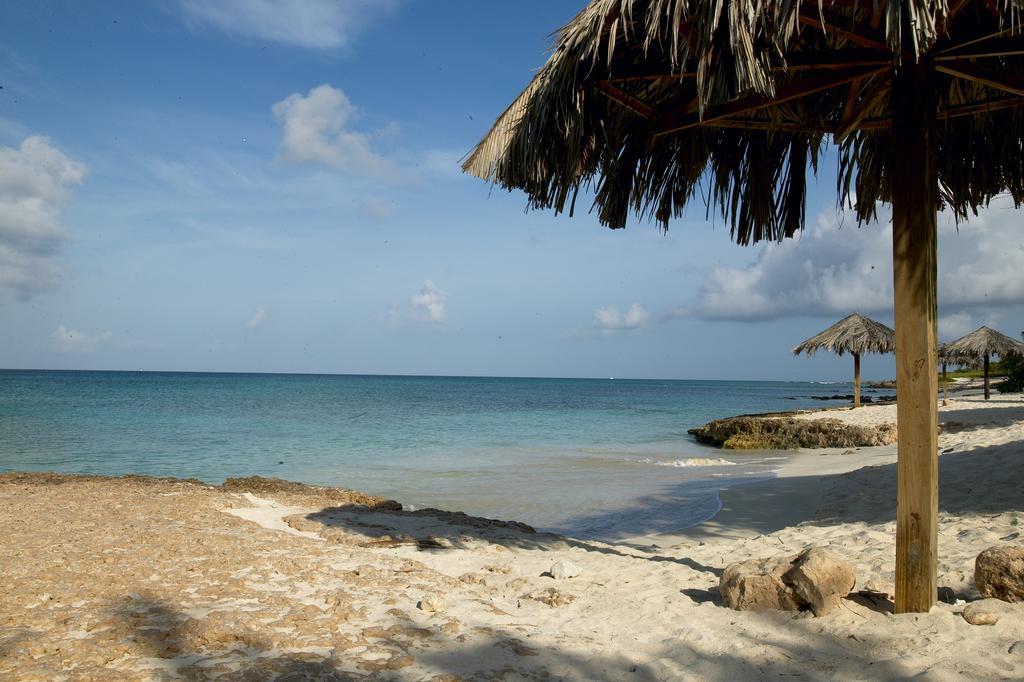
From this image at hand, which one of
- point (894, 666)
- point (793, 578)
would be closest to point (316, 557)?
point (793, 578)

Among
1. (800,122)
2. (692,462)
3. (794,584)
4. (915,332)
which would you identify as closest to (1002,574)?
(794,584)

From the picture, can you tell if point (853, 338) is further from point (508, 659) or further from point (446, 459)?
point (508, 659)

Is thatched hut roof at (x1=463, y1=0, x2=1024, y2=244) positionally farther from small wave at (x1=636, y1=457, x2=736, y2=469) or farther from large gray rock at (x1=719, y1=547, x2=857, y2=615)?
small wave at (x1=636, y1=457, x2=736, y2=469)

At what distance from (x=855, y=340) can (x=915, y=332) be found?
24254 mm

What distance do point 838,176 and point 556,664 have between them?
4131 mm

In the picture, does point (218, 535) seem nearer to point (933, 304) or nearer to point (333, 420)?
point (933, 304)

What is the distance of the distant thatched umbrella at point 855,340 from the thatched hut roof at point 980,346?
4.92 m

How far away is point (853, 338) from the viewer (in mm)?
25266

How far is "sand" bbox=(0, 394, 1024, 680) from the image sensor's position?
3205mm

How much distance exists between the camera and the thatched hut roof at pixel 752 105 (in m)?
3.24

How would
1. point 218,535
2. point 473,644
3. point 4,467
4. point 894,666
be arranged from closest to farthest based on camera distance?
point 894,666
point 473,644
point 218,535
point 4,467

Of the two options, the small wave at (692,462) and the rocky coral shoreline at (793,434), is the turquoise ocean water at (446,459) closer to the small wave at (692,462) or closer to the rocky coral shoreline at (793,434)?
the small wave at (692,462)

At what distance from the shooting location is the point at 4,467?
1490cm

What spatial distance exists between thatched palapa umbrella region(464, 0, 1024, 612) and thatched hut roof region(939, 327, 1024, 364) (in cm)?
2837
